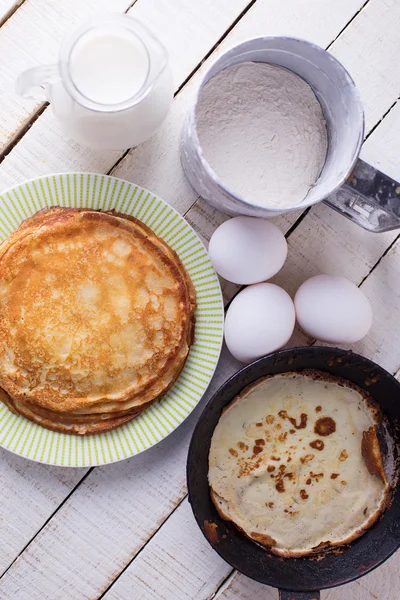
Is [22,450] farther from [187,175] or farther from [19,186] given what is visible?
[187,175]

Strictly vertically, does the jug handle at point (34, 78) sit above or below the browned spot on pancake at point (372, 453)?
above

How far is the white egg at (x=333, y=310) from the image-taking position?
3.67 feet

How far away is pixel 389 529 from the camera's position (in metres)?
1.19

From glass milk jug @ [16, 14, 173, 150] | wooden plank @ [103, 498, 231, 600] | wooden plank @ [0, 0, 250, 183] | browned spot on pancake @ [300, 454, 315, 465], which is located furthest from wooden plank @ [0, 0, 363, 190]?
wooden plank @ [103, 498, 231, 600]

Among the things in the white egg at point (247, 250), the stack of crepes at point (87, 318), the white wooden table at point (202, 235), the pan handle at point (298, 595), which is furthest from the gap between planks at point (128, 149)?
the pan handle at point (298, 595)

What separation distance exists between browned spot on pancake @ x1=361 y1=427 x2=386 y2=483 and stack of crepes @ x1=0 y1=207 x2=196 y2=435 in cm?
39

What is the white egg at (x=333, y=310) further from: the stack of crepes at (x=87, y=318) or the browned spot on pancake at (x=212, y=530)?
the browned spot on pancake at (x=212, y=530)

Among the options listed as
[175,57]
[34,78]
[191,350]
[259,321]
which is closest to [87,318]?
[191,350]

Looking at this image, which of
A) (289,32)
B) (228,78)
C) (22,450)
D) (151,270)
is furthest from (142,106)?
(22,450)

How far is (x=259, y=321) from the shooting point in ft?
3.60

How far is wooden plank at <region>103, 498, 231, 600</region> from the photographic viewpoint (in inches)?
48.9

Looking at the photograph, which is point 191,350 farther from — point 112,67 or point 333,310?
point 112,67

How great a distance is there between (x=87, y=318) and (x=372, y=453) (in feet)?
1.94

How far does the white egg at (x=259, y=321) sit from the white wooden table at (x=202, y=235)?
102 millimetres
